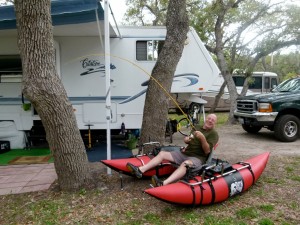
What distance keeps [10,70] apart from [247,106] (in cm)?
638

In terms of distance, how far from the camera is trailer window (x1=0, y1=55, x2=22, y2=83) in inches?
282

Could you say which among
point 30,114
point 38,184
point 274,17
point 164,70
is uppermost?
point 274,17

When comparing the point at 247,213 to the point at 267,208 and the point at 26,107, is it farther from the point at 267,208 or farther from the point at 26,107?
the point at 26,107

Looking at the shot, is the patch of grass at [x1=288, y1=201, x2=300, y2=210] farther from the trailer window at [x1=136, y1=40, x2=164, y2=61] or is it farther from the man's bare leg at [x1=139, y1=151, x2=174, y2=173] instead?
the trailer window at [x1=136, y1=40, x2=164, y2=61]

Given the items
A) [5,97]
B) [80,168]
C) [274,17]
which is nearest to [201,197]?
[80,168]

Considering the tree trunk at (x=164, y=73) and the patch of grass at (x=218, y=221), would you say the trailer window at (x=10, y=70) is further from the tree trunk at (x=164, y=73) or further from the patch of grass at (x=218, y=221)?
the patch of grass at (x=218, y=221)

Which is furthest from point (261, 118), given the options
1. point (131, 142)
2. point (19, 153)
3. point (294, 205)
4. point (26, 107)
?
point (19, 153)

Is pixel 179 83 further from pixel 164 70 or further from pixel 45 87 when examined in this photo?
pixel 45 87

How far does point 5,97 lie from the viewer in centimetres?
718

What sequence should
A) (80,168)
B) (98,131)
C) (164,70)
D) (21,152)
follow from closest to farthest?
(80,168)
(164,70)
(21,152)
(98,131)

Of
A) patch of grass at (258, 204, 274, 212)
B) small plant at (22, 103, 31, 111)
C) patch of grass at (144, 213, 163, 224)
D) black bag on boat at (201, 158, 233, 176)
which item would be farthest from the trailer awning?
patch of grass at (258, 204, 274, 212)

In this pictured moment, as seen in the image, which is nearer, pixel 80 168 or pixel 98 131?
pixel 80 168

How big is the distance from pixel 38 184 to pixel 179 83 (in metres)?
4.13

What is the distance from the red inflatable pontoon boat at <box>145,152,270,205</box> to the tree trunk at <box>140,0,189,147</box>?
1.64 meters
